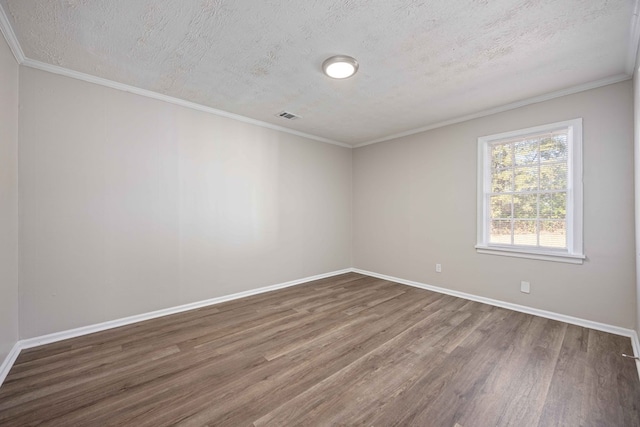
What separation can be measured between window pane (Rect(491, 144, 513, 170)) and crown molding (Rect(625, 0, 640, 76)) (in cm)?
122

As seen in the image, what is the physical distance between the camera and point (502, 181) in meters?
3.60

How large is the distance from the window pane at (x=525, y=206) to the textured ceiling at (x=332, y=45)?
4.01ft

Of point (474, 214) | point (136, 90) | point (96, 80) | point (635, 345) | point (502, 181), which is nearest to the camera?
point (635, 345)

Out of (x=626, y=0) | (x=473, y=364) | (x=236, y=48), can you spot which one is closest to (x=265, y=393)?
(x=473, y=364)

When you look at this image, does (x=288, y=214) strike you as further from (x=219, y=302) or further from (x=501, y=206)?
(x=501, y=206)

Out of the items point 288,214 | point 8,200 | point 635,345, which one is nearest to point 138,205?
point 8,200

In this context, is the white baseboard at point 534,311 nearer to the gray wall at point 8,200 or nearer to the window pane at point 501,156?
the window pane at point 501,156

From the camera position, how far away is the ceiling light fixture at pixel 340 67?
2365mm

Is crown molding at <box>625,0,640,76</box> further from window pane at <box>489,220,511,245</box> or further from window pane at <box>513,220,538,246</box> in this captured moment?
window pane at <box>489,220,511,245</box>

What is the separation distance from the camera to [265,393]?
185 cm

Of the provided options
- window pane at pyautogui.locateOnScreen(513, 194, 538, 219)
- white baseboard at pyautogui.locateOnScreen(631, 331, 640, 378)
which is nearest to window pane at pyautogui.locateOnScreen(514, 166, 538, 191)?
window pane at pyautogui.locateOnScreen(513, 194, 538, 219)

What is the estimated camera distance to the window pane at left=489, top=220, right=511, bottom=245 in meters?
3.54

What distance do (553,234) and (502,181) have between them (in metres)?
0.87

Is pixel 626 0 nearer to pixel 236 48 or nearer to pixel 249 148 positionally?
pixel 236 48
